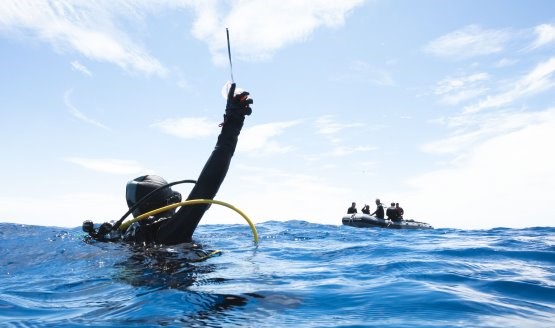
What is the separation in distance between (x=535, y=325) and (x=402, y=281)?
150 centimetres

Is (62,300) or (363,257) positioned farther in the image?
(363,257)

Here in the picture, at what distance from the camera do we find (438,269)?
17.4 feet

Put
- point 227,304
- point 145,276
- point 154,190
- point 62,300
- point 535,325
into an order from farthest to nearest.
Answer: point 154,190 → point 145,276 → point 62,300 → point 227,304 → point 535,325

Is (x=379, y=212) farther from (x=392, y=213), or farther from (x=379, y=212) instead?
A: (x=392, y=213)

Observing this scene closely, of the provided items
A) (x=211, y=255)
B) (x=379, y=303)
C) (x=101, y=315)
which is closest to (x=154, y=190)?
(x=211, y=255)

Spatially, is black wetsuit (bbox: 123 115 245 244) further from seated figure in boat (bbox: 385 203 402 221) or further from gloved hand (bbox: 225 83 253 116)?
seated figure in boat (bbox: 385 203 402 221)

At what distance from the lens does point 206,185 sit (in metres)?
4.61

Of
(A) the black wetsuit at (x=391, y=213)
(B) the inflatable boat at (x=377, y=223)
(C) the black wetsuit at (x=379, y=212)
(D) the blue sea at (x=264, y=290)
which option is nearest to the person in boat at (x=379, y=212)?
(C) the black wetsuit at (x=379, y=212)

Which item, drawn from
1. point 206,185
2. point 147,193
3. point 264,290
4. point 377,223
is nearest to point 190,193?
point 206,185

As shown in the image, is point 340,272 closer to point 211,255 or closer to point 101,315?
point 211,255

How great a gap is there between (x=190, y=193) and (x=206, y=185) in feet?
0.76

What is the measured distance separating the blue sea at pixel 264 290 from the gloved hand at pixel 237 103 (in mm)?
1817

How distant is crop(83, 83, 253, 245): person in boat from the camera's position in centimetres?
461

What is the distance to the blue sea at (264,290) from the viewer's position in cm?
315
